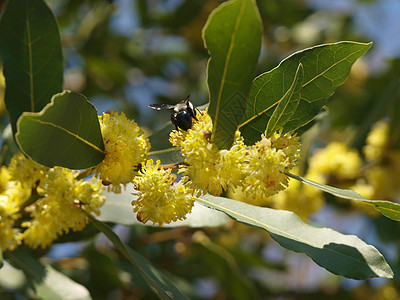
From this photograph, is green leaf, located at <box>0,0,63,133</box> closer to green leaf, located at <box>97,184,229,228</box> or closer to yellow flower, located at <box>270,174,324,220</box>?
green leaf, located at <box>97,184,229,228</box>

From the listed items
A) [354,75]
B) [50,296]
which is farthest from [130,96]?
[50,296]

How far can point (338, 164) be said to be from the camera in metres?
2.47

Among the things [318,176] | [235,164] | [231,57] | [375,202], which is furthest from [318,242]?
[318,176]

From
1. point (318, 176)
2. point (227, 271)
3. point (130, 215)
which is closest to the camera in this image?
point (130, 215)

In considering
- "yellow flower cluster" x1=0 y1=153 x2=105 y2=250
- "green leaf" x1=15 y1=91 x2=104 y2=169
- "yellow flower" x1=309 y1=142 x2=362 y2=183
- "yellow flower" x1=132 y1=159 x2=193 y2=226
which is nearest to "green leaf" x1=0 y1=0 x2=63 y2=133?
"yellow flower cluster" x1=0 y1=153 x2=105 y2=250

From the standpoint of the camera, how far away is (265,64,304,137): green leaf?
1050mm

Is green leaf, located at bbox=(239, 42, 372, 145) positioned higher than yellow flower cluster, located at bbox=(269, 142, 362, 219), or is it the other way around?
green leaf, located at bbox=(239, 42, 372, 145)

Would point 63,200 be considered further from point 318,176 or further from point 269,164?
point 318,176

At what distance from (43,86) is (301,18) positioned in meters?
2.75

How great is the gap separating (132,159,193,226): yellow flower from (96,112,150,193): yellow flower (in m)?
0.04

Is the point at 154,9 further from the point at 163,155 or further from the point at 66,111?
the point at 66,111

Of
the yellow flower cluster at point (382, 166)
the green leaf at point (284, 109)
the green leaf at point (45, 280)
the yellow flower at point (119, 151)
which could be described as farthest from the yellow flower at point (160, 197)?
the yellow flower cluster at point (382, 166)

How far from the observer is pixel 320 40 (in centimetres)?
354

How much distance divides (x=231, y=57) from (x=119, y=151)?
396 millimetres
